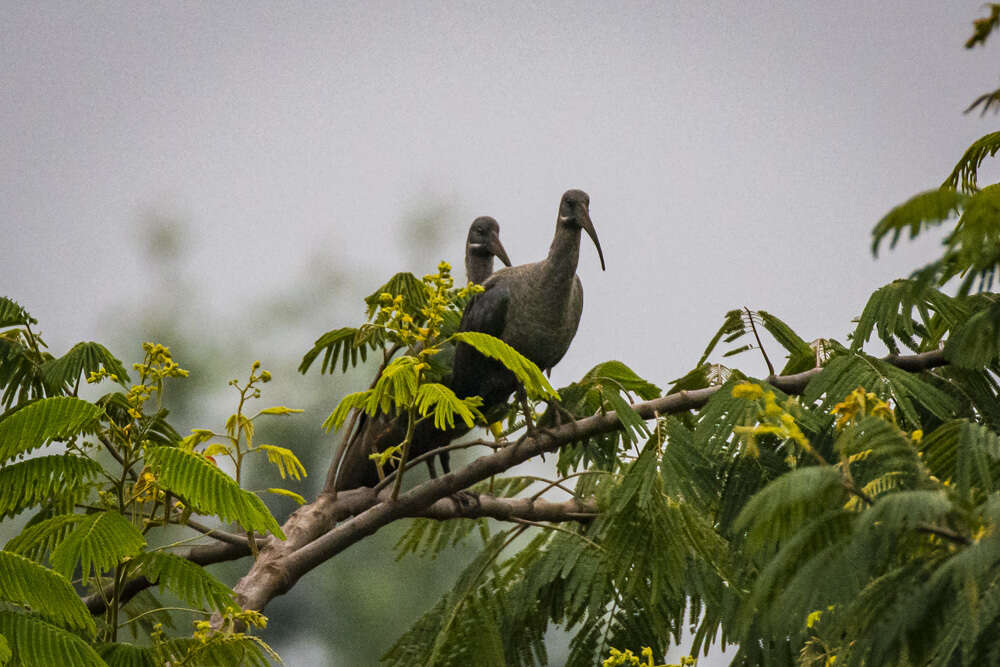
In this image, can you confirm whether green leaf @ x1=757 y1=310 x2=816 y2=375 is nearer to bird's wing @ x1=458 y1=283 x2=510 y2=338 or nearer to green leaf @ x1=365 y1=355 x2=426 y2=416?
bird's wing @ x1=458 y1=283 x2=510 y2=338

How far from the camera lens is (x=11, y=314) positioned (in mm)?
3438

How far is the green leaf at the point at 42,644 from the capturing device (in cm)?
201

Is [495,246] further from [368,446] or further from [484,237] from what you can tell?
[368,446]

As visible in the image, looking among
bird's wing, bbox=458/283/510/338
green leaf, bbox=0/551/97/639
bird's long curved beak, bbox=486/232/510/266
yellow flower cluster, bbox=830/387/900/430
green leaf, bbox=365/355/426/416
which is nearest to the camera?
yellow flower cluster, bbox=830/387/900/430

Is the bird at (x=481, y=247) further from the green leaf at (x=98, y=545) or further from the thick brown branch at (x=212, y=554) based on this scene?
the green leaf at (x=98, y=545)

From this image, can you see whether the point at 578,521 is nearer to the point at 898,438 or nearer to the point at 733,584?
the point at 733,584

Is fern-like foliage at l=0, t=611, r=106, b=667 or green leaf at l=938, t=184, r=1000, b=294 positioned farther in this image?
fern-like foliage at l=0, t=611, r=106, b=667

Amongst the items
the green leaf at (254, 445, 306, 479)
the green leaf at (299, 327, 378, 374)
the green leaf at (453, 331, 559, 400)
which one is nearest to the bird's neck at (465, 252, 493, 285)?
the green leaf at (299, 327, 378, 374)

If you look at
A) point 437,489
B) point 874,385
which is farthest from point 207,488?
point 874,385

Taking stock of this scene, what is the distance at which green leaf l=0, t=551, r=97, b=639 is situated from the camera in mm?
1986

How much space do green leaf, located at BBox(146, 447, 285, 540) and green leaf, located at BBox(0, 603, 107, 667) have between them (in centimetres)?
34

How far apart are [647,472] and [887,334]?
944 mm

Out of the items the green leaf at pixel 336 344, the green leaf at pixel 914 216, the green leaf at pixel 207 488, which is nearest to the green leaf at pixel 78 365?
the green leaf at pixel 336 344

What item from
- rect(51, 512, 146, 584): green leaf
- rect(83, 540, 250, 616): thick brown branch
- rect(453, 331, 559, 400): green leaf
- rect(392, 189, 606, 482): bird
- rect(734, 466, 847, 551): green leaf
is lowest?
rect(734, 466, 847, 551): green leaf
